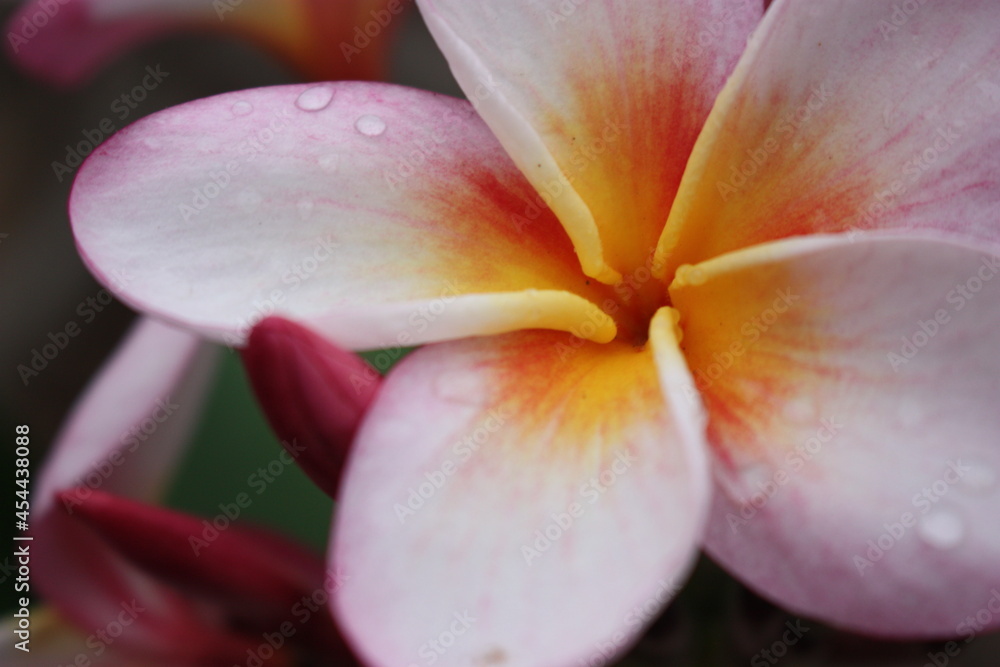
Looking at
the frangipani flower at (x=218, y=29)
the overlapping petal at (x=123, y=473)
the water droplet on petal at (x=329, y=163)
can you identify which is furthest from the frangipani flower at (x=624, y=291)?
the frangipani flower at (x=218, y=29)

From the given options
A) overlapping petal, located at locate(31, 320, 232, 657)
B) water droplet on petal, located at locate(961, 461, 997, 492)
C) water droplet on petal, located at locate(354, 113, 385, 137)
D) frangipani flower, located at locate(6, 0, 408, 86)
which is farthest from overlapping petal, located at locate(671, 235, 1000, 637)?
frangipani flower, located at locate(6, 0, 408, 86)

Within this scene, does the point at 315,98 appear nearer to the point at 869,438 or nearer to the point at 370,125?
the point at 370,125

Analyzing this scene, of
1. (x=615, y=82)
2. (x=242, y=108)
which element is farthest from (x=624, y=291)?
(x=242, y=108)

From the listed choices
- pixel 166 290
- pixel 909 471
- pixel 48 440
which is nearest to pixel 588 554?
pixel 909 471

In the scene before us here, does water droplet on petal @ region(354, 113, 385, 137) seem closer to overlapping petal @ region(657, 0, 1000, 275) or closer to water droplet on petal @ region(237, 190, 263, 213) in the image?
water droplet on petal @ region(237, 190, 263, 213)

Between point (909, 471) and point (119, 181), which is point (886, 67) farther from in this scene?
point (119, 181)

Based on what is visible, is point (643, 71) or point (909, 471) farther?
point (643, 71)
